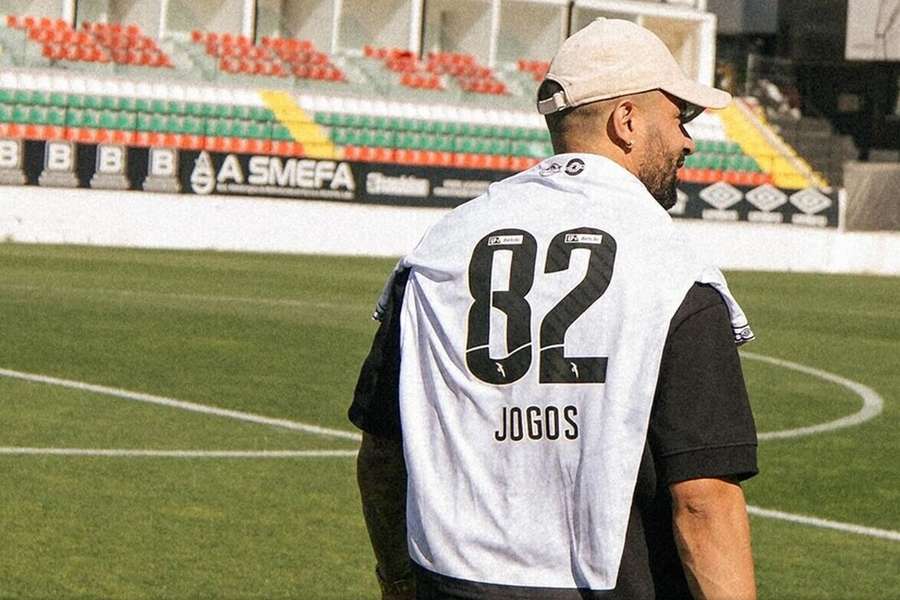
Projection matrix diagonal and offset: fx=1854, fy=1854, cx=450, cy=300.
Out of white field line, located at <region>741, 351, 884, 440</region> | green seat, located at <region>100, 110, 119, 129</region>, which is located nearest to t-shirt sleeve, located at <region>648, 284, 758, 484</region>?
white field line, located at <region>741, 351, 884, 440</region>

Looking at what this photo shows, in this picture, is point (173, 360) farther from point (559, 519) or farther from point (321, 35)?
point (321, 35)

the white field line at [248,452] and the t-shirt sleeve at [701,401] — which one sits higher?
the t-shirt sleeve at [701,401]

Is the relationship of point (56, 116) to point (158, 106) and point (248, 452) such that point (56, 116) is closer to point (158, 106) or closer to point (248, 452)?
point (158, 106)

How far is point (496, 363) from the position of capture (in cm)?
261

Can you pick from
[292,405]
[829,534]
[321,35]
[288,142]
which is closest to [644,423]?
[829,534]

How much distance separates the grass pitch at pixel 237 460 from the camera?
6180 millimetres

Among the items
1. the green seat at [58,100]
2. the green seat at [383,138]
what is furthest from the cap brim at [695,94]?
the green seat at [383,138]

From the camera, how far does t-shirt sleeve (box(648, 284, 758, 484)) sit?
2518mm

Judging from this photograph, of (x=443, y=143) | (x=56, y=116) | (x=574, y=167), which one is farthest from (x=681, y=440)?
(x=443, y=143)

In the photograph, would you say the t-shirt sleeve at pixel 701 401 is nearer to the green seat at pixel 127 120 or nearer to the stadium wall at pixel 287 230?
the stadium wall at pixel 287 230

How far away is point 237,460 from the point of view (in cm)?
834

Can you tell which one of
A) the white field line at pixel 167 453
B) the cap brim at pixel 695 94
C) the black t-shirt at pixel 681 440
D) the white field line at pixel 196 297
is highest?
the cap brim at pixel 695 94

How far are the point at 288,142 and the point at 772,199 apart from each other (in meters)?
9.38

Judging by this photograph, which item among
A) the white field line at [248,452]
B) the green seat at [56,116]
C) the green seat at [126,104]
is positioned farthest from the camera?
the green seat at [126,104]
